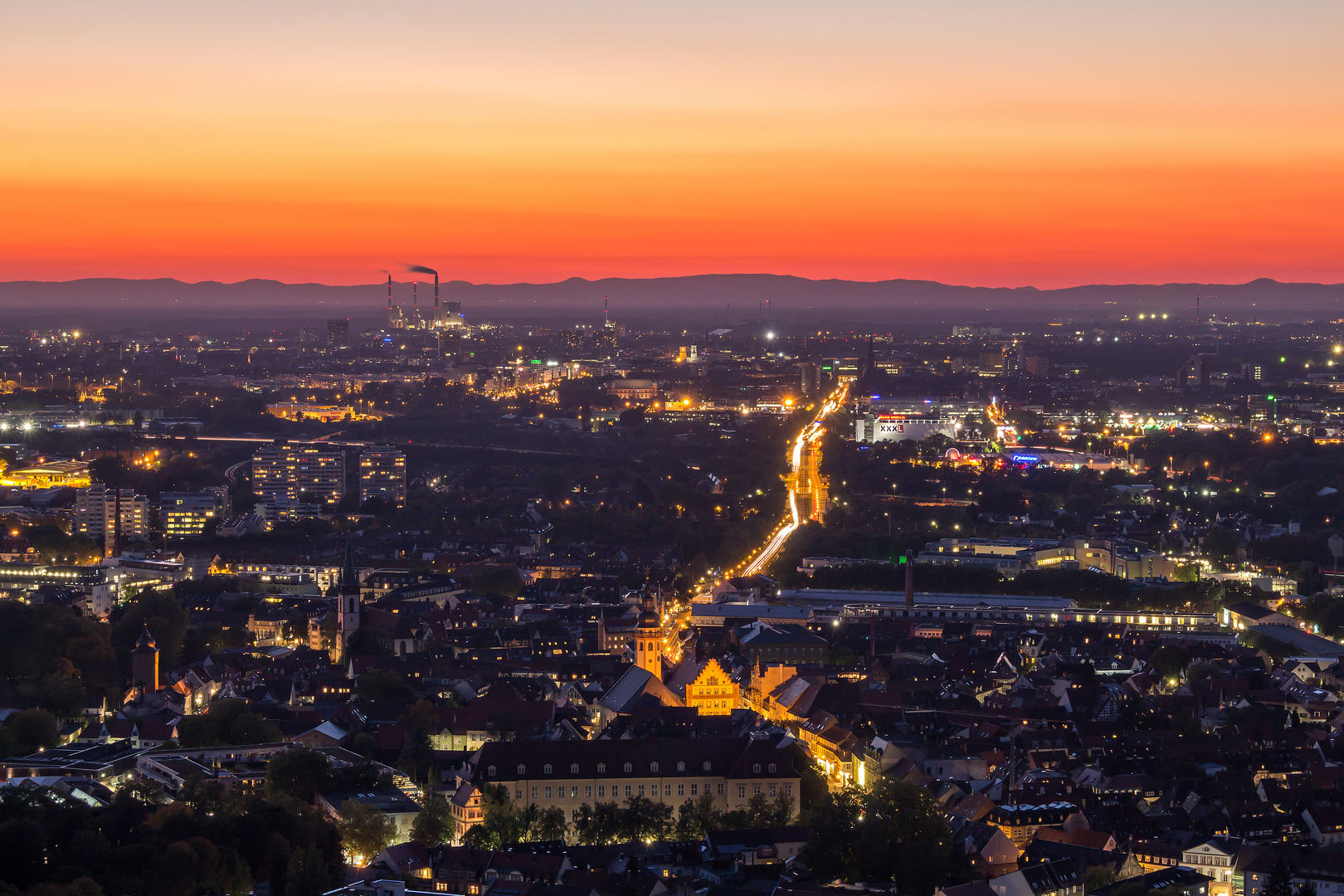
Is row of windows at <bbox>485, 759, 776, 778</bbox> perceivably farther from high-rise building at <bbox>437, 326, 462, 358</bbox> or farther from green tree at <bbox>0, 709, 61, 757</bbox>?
high-rise building at <bbox>437, 326, 462, 358</bbox>

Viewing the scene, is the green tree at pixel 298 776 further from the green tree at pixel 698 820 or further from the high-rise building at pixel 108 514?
the high-rise building at pixel 108 514

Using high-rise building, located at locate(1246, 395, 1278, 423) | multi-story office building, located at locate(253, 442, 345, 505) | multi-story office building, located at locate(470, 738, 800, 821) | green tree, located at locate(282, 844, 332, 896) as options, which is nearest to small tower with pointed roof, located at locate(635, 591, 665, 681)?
multi-story office building, located at locate(470, 738, 800, 821)

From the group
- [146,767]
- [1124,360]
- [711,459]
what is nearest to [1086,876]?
[146,767]

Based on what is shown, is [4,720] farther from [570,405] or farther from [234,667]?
[570,405]

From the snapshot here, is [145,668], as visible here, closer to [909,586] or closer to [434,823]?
[434,823]

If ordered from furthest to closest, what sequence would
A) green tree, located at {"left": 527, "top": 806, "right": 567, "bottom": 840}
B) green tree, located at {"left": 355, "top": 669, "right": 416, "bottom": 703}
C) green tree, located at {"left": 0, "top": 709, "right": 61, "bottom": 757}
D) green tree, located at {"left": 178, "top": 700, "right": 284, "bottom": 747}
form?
green tree, located at {"left": 355, "top": 669, "right": 416, "bottom": 703}, green tree, located at {"left": 178, "top": 700, "right": 284, "bottom": 747}, green tree, located at {"left": 0, "top": 709, "right": 61, "bottom": 757}, green tree, located at {"left": 527, "top": 806, "right": 567, "bottom": 840}

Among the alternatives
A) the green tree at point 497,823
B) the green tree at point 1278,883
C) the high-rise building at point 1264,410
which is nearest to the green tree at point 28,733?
the green tree at point 497,823

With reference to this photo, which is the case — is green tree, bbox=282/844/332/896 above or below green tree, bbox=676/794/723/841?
above
